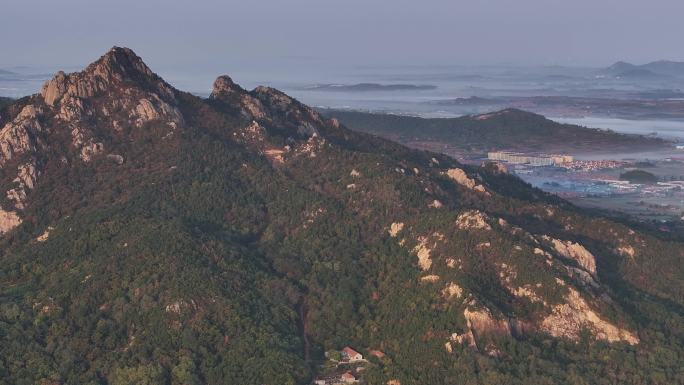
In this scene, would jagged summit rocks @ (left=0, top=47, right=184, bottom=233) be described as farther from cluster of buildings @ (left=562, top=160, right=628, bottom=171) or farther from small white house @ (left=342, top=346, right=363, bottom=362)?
cluster of buildings @ (left=562, top=160, right=628, bottom=171)

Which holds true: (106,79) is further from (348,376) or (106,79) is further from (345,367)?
(348,376)

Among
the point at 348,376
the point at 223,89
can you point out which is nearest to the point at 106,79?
the point at 223,89

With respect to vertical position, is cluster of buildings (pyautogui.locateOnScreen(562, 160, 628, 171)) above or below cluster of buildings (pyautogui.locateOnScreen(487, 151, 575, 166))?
below

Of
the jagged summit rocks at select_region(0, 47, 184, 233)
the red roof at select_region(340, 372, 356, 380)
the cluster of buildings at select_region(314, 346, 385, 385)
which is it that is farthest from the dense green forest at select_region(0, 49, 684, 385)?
the red roof at select_region(340, 372, 356, 380)

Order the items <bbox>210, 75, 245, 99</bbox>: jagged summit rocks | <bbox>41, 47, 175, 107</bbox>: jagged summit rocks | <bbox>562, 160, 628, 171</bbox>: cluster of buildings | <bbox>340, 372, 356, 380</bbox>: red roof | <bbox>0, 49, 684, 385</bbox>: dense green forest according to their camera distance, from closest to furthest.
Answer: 1. <bbox>340, 372, 356, 380</bbox>: red roof
2. <bbox>0, 49, 684, 385</bbox>: dense green forest
3. <bbox>41, 47, 175, 107</bbox>: jagged summit rocks
4. <bbox>210, 75, 245, 99</bbox>: jagged summit rocks
5. <bbox>562, 160, 628, 171</bbox>: cluster of buildings

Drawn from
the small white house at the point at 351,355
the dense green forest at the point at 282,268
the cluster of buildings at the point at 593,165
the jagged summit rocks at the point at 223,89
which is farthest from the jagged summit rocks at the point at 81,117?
the cluster of buildings at the point at 593,165

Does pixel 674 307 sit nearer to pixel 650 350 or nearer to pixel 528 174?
pixel 650 350

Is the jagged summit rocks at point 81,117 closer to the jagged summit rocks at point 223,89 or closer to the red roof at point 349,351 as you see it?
the jagged summit rocks at point 223,89
